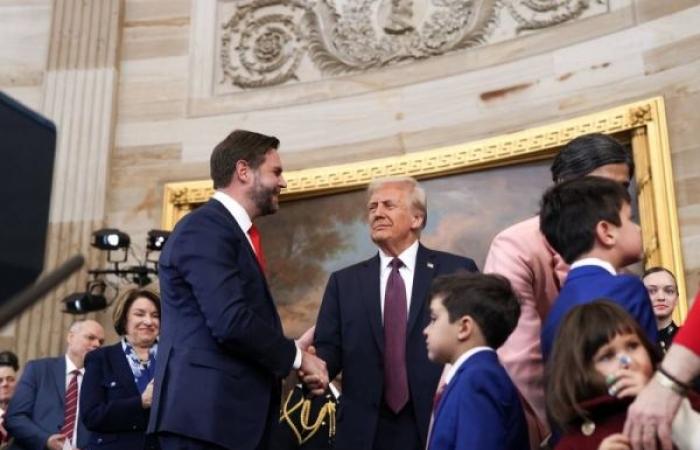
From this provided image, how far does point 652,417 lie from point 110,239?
245 inches

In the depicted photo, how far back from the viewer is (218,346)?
3.48 metres

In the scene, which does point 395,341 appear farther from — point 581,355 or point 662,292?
point 662,292

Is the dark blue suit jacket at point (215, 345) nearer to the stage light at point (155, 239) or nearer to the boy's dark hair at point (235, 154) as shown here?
the boy's dark hair at point (235, 154)

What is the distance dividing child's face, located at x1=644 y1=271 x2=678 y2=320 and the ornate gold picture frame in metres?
0.37

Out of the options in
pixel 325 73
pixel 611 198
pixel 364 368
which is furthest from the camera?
pixel 325 73

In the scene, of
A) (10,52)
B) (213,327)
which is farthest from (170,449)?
(10,52)

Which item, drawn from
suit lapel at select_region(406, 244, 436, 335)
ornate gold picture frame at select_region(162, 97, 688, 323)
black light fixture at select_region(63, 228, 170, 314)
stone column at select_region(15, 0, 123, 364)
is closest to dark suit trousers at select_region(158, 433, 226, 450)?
suit lapel at select_region(406, 244, 436, 335)

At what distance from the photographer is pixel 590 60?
7133 millimetres

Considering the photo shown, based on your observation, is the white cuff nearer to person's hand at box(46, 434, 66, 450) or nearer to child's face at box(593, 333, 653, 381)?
child's face at box(593, 333, 653, 381)

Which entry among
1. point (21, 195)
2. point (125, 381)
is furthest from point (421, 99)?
point (21, 195)

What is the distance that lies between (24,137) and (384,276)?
8.71 feet

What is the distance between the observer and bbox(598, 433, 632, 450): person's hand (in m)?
2.41

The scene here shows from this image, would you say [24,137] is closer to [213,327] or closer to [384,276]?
[213,327]

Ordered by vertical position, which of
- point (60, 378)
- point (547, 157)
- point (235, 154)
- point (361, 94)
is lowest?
point (60, 378)
